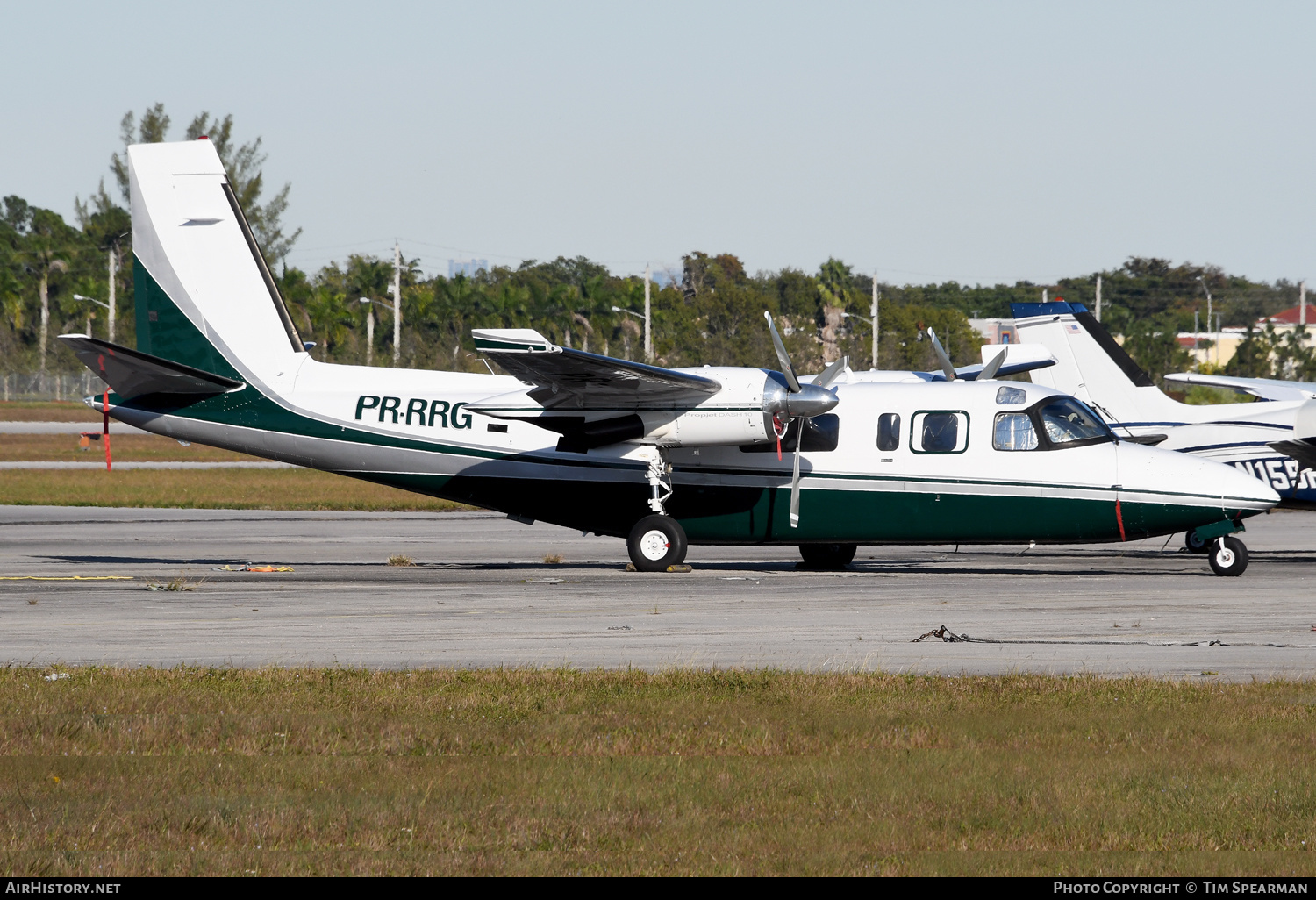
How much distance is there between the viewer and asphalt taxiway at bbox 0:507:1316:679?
12.0m

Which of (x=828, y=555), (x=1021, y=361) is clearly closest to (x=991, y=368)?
(x=1021, y=361)

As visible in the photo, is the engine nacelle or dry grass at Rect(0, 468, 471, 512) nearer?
the engine nacelle

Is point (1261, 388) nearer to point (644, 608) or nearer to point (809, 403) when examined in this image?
point (809, 403)

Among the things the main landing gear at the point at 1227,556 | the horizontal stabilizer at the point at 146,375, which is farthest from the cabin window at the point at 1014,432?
the horizontal stabilizer at the point at 146,375

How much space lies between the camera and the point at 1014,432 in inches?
757

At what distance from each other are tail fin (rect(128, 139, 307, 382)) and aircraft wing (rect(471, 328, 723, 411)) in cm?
454

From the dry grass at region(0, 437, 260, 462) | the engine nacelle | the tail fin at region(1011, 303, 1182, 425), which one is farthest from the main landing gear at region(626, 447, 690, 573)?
the dry grass at region(0, 437, 260, 462)

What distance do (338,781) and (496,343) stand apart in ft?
34.7

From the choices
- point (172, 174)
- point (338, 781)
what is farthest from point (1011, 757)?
point (172, 174)

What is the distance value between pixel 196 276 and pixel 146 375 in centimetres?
179

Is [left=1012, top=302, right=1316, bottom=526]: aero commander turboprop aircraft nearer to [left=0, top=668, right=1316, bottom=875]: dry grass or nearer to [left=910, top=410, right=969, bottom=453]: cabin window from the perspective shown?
[left=910, top=410, right=969, bottom=453]: cabin window

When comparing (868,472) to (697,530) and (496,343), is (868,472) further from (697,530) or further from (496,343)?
(496,343)

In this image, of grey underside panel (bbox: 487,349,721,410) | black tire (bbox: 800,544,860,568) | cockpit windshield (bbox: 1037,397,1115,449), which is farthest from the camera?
black tire (bbox: 800,544,860,568)

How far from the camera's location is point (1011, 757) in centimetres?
836
